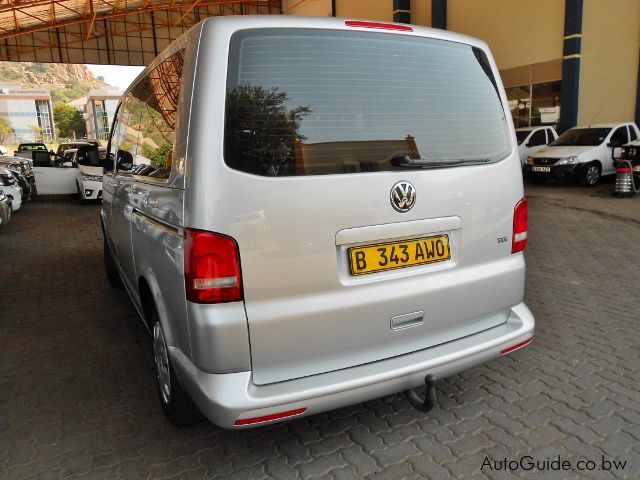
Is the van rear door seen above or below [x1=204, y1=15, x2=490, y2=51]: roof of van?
below

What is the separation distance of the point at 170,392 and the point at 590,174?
44.2 feet

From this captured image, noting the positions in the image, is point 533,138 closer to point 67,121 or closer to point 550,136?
point 550,136

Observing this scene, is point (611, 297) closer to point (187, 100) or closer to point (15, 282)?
point (187, 100)

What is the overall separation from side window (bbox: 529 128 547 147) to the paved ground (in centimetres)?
1227

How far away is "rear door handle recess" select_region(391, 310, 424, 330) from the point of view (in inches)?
91.2

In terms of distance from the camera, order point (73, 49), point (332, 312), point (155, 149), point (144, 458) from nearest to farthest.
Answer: point (332, 312) → point (144, 458) → point (155, 149) → point (73, 49)

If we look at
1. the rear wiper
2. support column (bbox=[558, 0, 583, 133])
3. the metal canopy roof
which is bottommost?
the rear wiper

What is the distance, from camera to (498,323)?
2.72m

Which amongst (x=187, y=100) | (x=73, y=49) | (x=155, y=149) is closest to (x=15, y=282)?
(x=155, y=149)

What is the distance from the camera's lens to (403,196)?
7.49 ft

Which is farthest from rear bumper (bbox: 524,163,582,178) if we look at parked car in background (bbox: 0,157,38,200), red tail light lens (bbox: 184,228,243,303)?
red tail light lens (bbox: 184,228,243,303)

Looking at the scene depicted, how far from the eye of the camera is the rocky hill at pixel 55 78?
412ft

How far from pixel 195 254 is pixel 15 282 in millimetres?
4872

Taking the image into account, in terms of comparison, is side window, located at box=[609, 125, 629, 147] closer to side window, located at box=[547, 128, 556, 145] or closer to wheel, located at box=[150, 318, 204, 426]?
side window, located at box=[547, 128, 556, 145]
